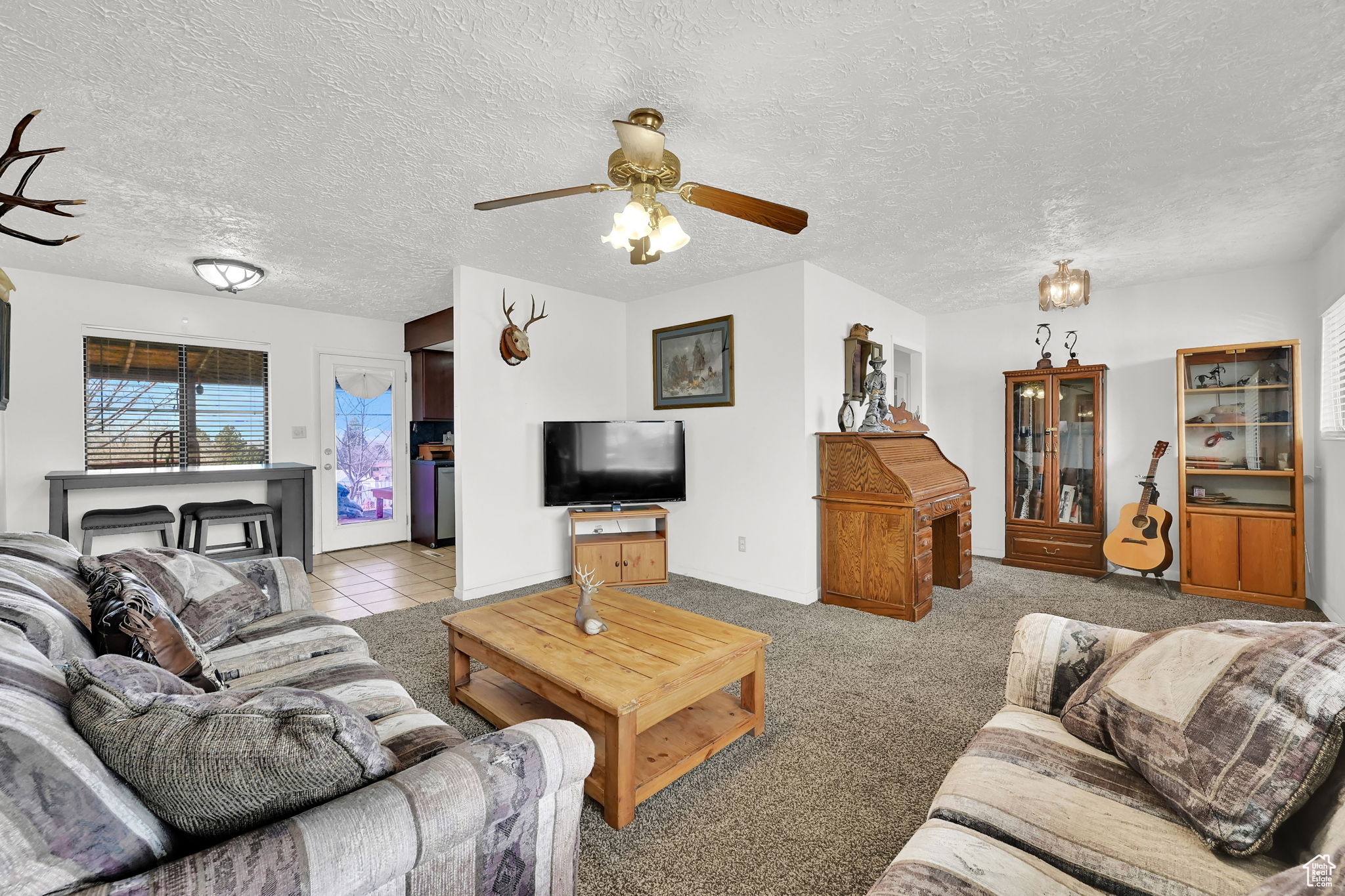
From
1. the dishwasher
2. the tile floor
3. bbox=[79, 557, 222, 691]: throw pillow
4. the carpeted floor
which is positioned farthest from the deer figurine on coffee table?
the dishwasher

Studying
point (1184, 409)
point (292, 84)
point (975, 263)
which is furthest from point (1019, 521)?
point (292, 84)

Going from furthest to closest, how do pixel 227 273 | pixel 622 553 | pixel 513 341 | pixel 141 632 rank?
1. pixel 622 553
2. pixel 513 341
3. pixel 227 273
4. pixel 141 632

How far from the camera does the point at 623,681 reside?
1.83m

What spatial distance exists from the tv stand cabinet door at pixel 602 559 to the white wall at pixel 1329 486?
168 inches

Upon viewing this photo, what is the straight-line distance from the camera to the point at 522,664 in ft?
6.63

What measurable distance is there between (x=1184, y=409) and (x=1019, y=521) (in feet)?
4.51

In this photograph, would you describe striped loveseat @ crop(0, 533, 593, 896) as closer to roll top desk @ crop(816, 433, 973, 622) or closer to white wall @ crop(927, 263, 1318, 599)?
roll top desk @ crop(816, 433, 973, 622)

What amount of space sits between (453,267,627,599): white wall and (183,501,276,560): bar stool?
5.28ft

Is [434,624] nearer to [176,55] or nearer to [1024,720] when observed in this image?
[176,55]

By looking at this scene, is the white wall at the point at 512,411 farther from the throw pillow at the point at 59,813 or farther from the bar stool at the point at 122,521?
the throw pillow at the point at 59,813

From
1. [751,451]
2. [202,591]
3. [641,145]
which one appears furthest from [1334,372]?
[202,591]

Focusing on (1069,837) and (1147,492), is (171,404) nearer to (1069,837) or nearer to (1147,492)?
(1069,837)

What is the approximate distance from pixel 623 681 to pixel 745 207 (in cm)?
164

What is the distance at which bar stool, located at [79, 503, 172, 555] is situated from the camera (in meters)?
3.97
